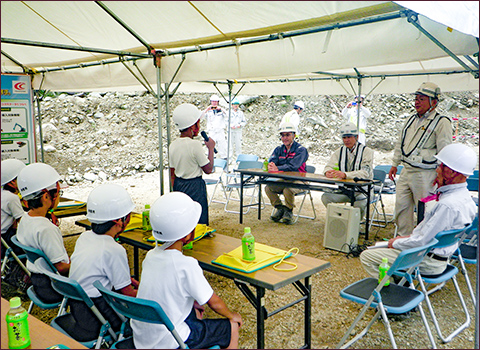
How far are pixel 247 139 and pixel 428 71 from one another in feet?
35.5

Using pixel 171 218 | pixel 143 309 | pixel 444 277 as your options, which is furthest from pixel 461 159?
pixel 143 309

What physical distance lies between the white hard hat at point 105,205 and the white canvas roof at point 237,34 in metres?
1.95

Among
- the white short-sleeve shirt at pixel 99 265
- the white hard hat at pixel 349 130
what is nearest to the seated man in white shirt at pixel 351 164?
the white hard hat at pixel 349 130

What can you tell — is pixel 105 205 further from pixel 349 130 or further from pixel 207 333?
pixel 349 130

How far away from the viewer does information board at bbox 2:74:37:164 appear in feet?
18.1

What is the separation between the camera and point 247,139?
17.1 m

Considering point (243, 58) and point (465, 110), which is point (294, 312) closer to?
point (243, 58)

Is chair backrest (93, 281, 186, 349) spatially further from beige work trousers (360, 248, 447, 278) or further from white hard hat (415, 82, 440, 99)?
white hard hat (415, 82, 440, 99)

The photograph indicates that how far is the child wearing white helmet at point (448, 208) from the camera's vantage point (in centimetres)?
260

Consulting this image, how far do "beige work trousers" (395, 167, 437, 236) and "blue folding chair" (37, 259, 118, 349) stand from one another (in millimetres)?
3606

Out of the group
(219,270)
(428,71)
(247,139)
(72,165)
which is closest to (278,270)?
(219,270)

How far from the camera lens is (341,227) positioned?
15.4 feet

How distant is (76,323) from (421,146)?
386 cm

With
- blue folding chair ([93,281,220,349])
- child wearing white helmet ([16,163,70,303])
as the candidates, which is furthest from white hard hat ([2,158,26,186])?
blue folding chair ([93,281,220,349])
